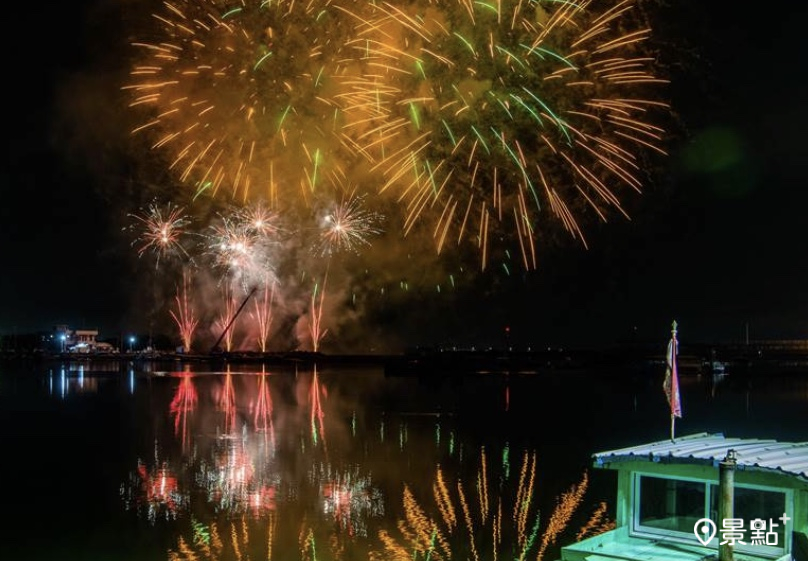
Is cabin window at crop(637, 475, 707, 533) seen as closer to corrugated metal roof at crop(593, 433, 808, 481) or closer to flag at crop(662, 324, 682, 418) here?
corrugated metal roof at crop(593, 433, 808, 481)

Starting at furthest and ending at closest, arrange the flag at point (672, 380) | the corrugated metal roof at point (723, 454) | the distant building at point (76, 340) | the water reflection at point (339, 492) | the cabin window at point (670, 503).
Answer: the distant building at point (76, 340) < the water reflection at point (339, 492) < the flag at point (672, 380) < the cabin window at point (670, 503) < the corrugated metal roof at point (723, 454)

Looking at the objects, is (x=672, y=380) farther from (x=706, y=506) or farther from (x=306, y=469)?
(x=306, y=469)

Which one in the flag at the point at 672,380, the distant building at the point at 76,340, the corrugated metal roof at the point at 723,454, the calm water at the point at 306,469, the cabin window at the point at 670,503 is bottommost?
the distant building at the point at 76,340

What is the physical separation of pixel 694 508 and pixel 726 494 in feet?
3.42

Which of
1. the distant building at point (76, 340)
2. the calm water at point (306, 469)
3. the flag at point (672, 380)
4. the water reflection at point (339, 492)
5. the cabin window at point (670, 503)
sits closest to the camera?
the cabin window at point (670, 503)

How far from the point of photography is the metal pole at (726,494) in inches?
400

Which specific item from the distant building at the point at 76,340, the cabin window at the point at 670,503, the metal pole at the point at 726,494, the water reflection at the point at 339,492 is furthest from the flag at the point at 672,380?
the distant building at the point at 76,340

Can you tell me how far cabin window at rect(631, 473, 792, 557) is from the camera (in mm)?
10469

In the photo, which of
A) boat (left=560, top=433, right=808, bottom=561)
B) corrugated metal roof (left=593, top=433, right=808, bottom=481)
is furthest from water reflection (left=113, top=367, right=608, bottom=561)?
corrugated metal roof (left=593, top=433, right=808, bottom=481)

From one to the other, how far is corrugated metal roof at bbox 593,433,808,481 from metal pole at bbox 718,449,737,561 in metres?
0.39

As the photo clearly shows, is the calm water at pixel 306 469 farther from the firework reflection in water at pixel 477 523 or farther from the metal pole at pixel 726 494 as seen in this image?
the metal pole at pixel 726 494

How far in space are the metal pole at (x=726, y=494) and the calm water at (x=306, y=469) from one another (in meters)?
5.29

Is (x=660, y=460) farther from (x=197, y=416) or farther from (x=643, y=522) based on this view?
(x=197, y=416)

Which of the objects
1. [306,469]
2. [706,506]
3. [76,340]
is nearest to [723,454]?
[706,506]
